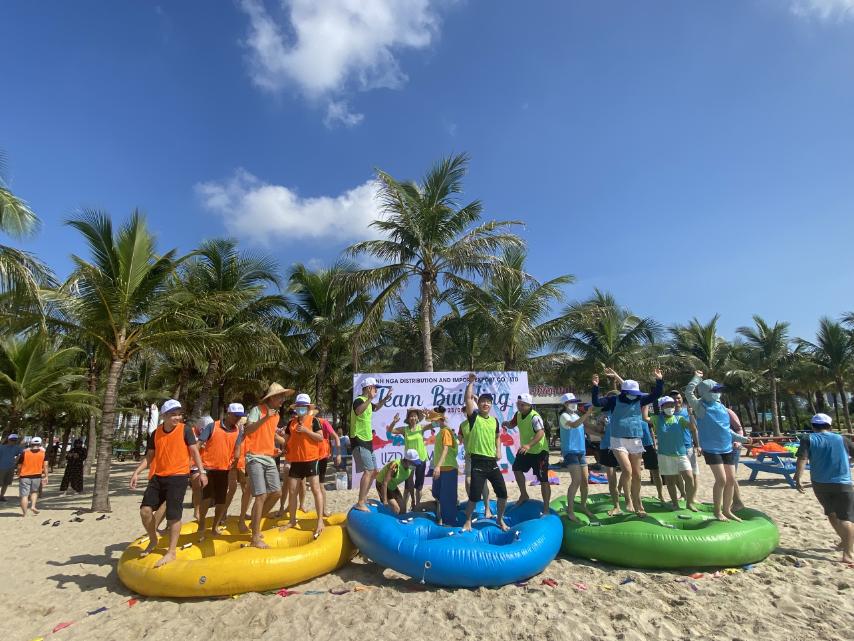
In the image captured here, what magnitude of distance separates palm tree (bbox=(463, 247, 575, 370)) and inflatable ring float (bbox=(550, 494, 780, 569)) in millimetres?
8370

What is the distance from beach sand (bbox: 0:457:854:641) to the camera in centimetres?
425

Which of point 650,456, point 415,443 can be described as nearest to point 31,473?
point 415,443

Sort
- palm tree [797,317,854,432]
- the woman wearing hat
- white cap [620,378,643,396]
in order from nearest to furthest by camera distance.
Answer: white cap [620,378,643,396] < the woman wearing hat < palm tree [797,317,854,432]

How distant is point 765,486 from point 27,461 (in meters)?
16.8

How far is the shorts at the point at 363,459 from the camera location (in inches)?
259

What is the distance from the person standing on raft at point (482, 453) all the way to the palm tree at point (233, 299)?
380 inches

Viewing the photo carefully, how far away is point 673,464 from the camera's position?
22.6 feet

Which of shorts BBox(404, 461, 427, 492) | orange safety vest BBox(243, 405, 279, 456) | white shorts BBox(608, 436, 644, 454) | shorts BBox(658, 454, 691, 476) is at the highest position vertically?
orange safety vest BBox(243, 405, 279, 456)

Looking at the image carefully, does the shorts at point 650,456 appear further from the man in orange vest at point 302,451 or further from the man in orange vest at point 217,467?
the man in orange vest at point 217,467

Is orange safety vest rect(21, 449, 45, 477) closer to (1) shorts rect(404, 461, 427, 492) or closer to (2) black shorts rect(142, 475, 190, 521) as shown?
(2) black shorts rect(142, 475, 190, 521)

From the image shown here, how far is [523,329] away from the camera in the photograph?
1517 centimetres

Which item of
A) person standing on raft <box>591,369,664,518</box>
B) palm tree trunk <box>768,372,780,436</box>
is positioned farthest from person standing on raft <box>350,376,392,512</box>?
palm tree trunk <box>768,372,780,436</box>

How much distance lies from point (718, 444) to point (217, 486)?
661cm

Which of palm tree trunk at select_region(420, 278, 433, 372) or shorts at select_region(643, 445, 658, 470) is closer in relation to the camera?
shorts at select_region(643, 445, 658, 470)
